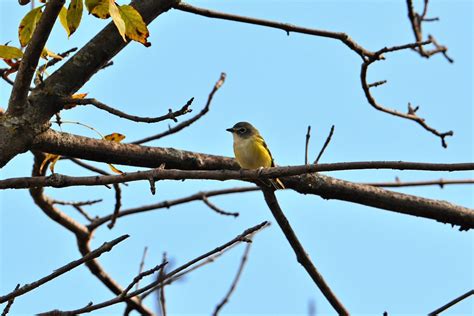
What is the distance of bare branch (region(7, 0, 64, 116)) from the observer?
2.95 meters

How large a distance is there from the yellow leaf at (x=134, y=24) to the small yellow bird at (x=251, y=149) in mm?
2983

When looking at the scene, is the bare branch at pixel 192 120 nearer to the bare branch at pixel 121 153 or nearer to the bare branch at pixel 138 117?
the bare branch at pixel 121 153

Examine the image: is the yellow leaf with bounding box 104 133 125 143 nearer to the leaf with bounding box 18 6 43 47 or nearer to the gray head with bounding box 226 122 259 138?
the leaf with bounding box 18 6 43 47

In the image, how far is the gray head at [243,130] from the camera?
7102 mm

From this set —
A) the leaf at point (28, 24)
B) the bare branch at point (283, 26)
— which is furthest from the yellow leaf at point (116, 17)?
the bare branch at point (283, 26)

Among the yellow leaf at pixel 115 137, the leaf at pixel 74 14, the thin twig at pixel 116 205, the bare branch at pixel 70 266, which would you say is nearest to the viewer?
the bare branch at pixel 70 266

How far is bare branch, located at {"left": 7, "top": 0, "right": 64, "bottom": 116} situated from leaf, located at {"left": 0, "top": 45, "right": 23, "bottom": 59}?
5 cm

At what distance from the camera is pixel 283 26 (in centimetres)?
471

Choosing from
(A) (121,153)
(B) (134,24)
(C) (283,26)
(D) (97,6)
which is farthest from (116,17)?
(C) (283,26)

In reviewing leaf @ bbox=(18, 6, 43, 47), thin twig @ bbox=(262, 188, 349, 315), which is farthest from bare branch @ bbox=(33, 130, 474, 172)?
leaf @ bbox=(18, 6, 43, 47)

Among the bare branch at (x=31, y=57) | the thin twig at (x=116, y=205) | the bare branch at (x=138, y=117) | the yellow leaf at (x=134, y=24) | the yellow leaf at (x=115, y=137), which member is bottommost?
the bare branch at (x=138, y=117)

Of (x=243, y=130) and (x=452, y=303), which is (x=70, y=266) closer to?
(x=452, y=303)

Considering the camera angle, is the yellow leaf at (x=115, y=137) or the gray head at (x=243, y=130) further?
the gray head at (x=243, y=130)

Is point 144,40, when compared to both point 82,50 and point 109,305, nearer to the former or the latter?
point 82,50
